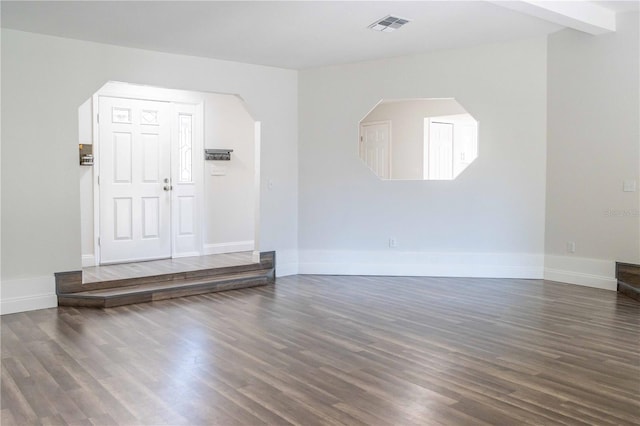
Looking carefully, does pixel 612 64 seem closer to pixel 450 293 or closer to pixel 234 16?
pixel 450 293

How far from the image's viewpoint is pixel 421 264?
6.72 metres

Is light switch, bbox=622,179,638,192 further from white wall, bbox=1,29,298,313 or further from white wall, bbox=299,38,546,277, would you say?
white wall, bbox=1,29,298,313

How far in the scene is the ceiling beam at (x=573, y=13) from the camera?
14.6ft

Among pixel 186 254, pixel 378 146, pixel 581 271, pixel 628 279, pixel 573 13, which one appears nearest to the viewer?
pixel 573 13

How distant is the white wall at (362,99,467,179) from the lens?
9180mm

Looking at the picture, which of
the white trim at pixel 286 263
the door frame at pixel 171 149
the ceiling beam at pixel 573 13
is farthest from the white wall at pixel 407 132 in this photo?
the ceiling beam at pixel 573 13

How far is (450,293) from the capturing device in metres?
5.66

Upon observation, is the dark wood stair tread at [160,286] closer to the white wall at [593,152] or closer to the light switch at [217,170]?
the light switch at [217,170]

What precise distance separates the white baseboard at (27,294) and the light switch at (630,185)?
5868 mm

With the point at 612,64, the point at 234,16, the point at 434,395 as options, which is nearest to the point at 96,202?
the point at 234,16

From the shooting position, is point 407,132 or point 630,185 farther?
point 407,132

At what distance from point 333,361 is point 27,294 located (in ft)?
10.6

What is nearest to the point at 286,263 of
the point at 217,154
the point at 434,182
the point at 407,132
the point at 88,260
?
the point at 217,154

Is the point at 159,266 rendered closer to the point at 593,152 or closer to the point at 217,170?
the point at 217,170
